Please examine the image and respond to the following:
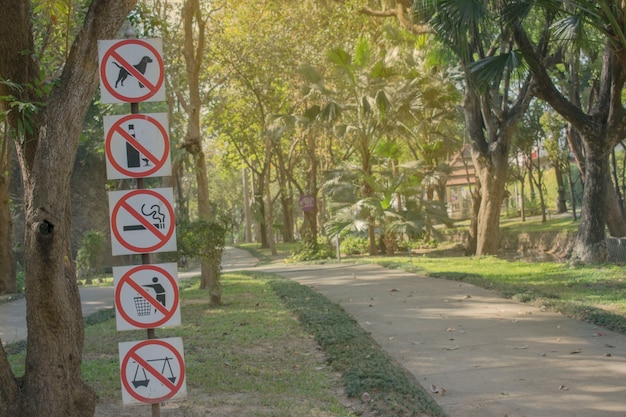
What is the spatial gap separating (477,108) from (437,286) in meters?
7.59

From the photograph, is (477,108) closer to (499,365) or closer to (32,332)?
(499,365)

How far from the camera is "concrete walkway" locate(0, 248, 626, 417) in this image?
598 cm

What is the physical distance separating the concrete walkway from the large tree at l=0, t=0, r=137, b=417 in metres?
2.97

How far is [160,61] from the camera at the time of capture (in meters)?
4.68

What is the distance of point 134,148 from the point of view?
459 centimetres

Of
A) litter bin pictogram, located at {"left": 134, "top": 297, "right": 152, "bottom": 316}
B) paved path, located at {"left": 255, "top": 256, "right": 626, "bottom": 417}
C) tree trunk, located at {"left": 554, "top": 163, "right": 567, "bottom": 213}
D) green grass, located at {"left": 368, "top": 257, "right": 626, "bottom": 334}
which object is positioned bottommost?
paved path, located at {"left": 255, "top": 256, "right": 626, "bottom": 417}

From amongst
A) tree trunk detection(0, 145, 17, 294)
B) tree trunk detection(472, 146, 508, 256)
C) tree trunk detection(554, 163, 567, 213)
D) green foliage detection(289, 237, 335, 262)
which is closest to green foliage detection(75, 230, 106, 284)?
tree trunk detection(0, 145, 17, 294)

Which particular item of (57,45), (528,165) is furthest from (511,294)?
(528,165)

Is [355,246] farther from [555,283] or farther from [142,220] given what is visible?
[142,220]

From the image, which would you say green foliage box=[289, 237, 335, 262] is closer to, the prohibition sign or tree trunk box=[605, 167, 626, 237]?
tree trunk box=[605, 167, 626, 237]

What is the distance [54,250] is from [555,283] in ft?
33.3

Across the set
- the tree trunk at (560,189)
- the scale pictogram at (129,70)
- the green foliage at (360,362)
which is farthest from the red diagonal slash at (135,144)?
the tree trunk at (560,189)

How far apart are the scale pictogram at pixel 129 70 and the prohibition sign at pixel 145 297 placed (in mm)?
1083

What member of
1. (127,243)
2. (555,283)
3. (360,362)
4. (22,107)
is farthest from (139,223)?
(555,283)
